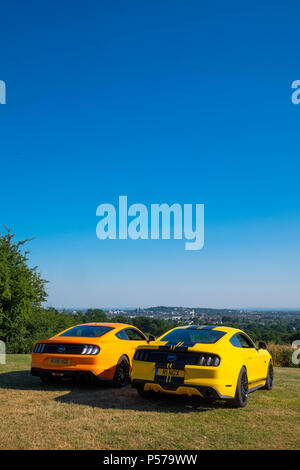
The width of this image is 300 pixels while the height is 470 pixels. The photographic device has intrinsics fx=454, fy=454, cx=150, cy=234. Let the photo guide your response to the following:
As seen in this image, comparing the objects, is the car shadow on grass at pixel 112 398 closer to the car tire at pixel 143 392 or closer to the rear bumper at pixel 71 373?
the car tire at pixel 143 392

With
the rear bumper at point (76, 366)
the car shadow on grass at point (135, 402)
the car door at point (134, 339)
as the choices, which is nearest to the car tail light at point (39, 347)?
the rear bumper at point (76, 366)

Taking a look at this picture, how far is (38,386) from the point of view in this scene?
9438 millimetres

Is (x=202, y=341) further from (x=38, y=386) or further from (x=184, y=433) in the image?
(x=38, y=386)

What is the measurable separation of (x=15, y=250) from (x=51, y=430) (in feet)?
63.8

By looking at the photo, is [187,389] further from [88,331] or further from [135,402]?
[88,331]

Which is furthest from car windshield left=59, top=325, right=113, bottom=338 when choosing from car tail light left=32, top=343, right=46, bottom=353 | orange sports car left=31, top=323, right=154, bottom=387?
car tail light left=32, top=343, right=46, bottom=353

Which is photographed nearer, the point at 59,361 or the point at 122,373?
the point at 59,361

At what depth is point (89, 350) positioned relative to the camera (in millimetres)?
8938

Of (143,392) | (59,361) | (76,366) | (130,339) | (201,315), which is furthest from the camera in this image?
(201,315)

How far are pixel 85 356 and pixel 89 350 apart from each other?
0.49 ft

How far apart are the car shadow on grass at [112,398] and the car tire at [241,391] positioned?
32 cm

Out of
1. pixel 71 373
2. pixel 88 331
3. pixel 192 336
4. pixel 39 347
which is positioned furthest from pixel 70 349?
pixel 192 336

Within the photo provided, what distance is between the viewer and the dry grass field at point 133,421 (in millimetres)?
5340
